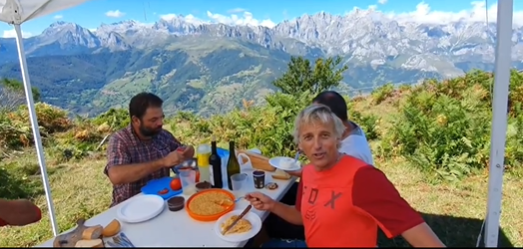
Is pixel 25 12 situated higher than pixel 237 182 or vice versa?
pixel 25 12

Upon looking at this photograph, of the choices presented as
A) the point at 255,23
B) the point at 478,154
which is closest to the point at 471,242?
the point at 478,154

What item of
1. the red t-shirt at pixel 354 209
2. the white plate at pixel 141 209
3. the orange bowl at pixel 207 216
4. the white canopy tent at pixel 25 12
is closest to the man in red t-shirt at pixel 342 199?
the red t-shirt at pixel 354 209

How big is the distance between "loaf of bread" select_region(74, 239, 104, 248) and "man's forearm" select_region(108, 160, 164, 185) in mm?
723

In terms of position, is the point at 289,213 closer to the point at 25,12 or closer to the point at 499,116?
the point at 499,116

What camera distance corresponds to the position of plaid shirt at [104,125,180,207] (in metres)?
2.08

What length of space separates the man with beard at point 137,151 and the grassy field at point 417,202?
1745 millimetres

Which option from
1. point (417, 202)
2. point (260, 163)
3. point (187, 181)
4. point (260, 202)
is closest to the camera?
point (260, 202)

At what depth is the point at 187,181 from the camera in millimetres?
1816

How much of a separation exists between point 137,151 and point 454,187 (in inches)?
135

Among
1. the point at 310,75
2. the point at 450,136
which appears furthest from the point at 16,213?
the point at 310,75

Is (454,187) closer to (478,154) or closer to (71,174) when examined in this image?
(478,154)

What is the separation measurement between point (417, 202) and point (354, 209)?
262 centimetres

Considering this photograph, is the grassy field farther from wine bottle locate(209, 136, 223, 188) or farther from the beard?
the beard

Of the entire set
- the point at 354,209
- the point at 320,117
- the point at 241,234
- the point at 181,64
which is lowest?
the point at 241,234
